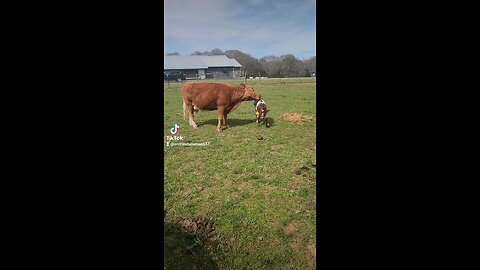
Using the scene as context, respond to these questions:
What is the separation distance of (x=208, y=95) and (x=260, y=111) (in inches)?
13.2

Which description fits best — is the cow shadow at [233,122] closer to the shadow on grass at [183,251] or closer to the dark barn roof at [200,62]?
the dark barn roof at [200,62]

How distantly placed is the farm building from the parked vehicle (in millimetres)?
16

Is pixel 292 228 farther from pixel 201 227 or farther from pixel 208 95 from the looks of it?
pixel 208 95

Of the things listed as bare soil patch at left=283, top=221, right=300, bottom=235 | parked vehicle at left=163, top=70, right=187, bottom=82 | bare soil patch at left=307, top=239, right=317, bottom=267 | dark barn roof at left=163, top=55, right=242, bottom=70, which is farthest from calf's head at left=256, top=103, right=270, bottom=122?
bare soil patch at left=307, top=239, right=317, bottom=267

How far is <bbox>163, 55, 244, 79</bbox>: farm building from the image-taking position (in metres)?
1.39

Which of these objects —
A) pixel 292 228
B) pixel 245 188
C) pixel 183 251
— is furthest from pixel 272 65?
pixel 183 251

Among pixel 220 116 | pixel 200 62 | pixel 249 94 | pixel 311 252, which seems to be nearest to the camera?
pixel 311 252

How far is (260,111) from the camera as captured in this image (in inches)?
67.9

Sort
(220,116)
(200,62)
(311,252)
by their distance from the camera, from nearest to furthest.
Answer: (311,252)
(200,62)
(220,116)

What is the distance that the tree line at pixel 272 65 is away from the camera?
1.43m

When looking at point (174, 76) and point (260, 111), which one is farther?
point (260, 111)
